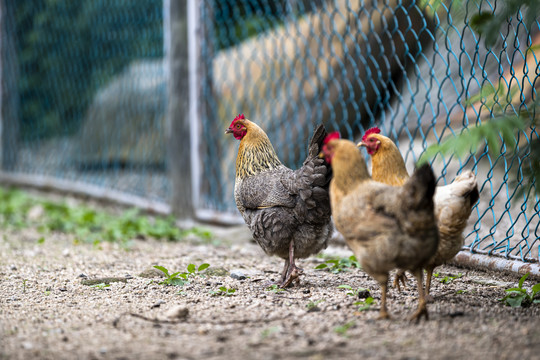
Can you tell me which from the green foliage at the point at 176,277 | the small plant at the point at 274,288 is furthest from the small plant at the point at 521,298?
the green foliage at the point at 176,277

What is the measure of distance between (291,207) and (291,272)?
0.39 meters

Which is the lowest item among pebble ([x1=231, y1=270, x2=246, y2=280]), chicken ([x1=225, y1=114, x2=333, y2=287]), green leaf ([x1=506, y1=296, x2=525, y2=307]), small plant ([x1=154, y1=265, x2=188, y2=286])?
pebble ([x1=231, y1=270, x2=246, y2=280])

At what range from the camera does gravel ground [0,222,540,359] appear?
2.23 metres

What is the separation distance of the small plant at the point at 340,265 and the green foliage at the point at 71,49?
3.72 meters

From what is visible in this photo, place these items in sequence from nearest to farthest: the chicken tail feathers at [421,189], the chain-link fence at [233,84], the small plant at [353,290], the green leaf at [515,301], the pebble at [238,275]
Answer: the chicken tail feathers at [421,189]
the green leaf at [515,301]
the small plant at [353,290]
the pebble at [238,275]
the chain-link fence at [233,84]

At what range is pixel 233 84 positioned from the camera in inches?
268

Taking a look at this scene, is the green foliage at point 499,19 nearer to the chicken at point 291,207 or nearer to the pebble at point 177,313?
the chicken at point 291,207

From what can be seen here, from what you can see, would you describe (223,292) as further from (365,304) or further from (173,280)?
(365,304)

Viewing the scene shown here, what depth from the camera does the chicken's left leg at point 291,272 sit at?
348 centimetres

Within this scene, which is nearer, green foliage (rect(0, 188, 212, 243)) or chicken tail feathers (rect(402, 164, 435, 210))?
chicken tail feathers (rect(402, 164, 435, 210))

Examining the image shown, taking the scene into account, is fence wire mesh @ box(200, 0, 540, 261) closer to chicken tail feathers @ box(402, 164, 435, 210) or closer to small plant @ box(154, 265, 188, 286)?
small plant @ box(154, 265, 188, 286)

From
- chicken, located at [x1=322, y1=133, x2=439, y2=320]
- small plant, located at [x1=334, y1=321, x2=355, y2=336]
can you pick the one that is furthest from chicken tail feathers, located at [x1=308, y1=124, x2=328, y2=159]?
small plant, located at [x1=334, y1=321, x2=355, y2=336]

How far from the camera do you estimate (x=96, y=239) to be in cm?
536

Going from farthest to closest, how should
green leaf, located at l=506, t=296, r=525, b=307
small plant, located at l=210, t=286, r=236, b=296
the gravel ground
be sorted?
small plant, located at l=210, t=286, r=236, b=296, green leaf, located at l=506, t=296, r=525, b=307, the gravel ground
